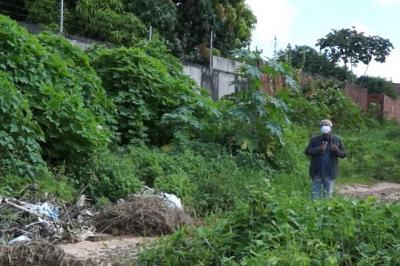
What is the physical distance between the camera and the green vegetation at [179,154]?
5.45 meters

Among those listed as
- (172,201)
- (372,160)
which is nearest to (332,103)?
(372,160)

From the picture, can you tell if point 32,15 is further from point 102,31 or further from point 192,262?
point 192,262

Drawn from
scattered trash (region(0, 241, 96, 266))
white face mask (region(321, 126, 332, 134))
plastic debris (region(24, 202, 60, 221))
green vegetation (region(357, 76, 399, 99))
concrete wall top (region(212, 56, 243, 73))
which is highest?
concrete wall top (region(212, 56, 243, 73))

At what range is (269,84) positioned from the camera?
16.5 metres

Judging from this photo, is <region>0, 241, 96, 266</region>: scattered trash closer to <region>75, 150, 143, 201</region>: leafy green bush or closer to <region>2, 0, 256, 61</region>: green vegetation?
<region>75, 150, 143, 201</region>: leafy green bush

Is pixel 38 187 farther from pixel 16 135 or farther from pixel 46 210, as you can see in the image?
pixel 16 135

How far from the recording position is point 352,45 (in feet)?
163

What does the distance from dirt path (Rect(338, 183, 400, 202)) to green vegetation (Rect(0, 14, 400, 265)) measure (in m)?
0.71

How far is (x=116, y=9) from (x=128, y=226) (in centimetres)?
1195

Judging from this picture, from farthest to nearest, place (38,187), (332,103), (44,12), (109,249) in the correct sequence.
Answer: (332,103) → (44,12) → (38,187) → (109,249)

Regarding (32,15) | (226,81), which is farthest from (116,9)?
(226,81)

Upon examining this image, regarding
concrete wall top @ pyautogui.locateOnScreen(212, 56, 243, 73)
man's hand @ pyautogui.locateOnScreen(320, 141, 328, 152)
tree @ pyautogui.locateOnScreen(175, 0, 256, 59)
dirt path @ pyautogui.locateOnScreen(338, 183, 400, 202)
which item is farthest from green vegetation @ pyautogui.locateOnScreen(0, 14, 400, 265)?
tree @ pyautogui.locateOnScreen(175, 0, 256, 59)

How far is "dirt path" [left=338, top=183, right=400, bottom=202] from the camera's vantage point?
45.8 ft

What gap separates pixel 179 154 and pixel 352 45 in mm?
39740
